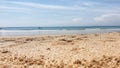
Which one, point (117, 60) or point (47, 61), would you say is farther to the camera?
point (47, 61)

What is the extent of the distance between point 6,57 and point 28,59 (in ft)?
4.09

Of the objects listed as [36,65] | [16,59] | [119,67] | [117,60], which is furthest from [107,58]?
[16,59]

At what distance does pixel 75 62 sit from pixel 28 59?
2.35 metres

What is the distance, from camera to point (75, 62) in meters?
9.45

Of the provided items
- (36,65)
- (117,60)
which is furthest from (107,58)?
(36,65)

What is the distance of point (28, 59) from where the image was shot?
10.5 m

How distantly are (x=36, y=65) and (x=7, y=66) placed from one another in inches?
46.6

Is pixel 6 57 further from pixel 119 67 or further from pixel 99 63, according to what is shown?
pixel 119 67

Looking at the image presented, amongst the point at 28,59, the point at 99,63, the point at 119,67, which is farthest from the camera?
the point at 28,59

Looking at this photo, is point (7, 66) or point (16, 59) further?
point (16, 59)

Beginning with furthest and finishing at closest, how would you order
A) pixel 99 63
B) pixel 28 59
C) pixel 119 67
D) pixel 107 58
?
pixel 28 59 → pixel 107 58 → pixel 99 63 → pixel 119 67

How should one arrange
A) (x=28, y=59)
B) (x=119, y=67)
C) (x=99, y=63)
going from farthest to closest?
(x=28, y=59) → (x=99, y=63) → (x=119, y=67)

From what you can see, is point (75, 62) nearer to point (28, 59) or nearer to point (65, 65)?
point (65, 65)

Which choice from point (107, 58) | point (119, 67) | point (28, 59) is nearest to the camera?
point (119, 67)
